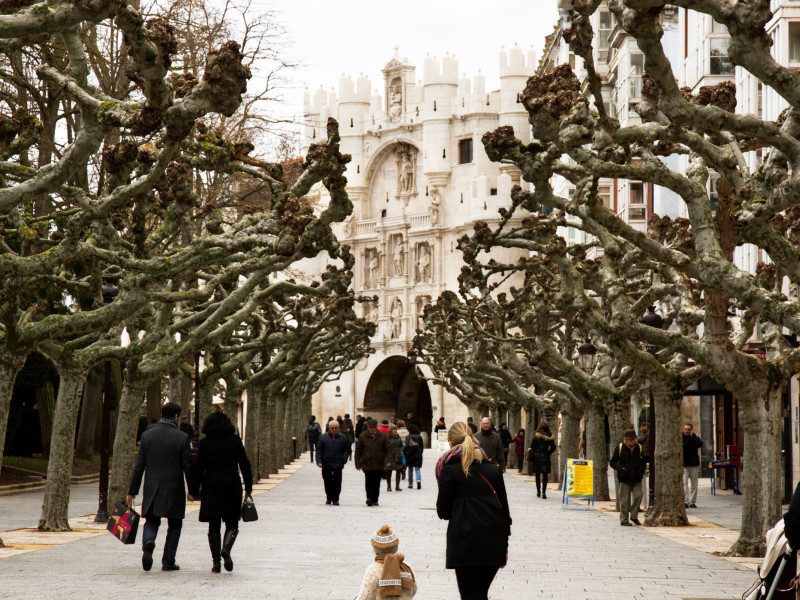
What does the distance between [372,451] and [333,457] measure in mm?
824

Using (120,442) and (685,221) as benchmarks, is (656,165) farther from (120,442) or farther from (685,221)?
(120,442)

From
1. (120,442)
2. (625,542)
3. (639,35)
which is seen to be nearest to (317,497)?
(120,442)

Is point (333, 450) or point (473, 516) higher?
point (333, 450)

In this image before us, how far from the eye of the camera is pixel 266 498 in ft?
88.2

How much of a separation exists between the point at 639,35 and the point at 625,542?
952cm

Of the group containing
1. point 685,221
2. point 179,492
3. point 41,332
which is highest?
point 685,221

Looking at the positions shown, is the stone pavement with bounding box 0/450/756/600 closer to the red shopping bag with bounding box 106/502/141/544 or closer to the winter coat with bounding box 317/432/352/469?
the red shopping bag with bounding box 106/502/141/544

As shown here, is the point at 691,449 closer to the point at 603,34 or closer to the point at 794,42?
the point at 794,42

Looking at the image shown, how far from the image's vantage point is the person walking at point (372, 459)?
24531 millimetres

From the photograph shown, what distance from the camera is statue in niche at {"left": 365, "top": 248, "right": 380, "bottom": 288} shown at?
81938mm

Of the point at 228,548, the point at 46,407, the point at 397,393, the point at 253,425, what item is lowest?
the point at 228,548

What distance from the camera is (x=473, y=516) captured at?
27.1 feet

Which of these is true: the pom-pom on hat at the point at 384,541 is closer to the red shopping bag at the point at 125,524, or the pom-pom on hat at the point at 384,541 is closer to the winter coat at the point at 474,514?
the winter coat at the point at 474,514

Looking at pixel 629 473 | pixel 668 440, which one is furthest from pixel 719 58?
pixel 668 440
